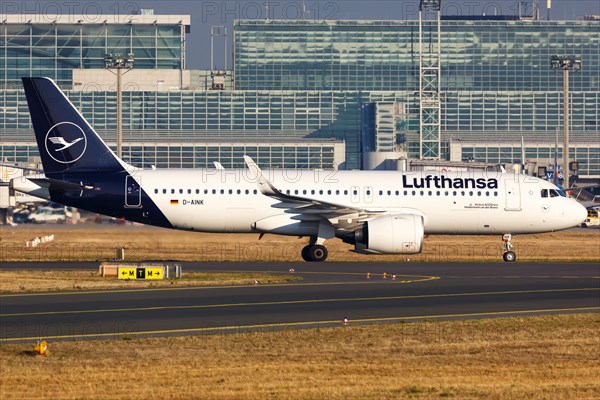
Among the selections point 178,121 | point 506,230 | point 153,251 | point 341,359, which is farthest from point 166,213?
point 178,121

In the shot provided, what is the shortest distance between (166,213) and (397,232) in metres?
10.1

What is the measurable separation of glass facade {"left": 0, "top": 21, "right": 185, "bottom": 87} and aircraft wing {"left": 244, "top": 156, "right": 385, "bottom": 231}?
427ft

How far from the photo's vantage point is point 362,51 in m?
179

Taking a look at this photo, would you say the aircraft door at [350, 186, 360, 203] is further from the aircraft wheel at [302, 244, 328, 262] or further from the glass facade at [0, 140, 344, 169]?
the glass facade at [0, 140, 344, 169]

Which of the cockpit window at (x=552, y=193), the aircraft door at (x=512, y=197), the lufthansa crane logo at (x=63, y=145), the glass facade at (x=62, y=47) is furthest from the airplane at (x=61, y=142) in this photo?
the glass facade at (x=62, y=47)

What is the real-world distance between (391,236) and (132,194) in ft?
36.8

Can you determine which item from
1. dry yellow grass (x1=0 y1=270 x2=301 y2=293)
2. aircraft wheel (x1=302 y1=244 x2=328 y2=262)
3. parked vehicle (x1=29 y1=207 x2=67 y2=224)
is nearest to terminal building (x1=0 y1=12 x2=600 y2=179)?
parked vehicle (x1=29 y1=207 x2=67 y2=224)

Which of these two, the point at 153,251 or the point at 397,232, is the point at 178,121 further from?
the point at 397,232

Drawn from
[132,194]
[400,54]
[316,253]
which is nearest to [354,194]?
[316,253]

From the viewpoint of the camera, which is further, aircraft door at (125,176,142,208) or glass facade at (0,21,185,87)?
glass facade at (0,21,185,87)

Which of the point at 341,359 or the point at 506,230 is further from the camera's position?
the point at 506,230

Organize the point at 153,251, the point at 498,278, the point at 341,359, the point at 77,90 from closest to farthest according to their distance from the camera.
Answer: the point at 341,359 → the point at 498,278 → the point at 153,251 → the point at 77,90

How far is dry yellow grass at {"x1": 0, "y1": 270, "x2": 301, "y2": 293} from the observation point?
37.2 m

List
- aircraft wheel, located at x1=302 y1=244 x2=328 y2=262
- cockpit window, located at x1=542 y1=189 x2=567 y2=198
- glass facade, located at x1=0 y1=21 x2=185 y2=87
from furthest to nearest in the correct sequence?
glass facade, located at x1=0 y1=21 x2=185 y2=87, cockpit window, located at x1=542 y1=189 x2=567 y2=198, aircraft wheel, located at x1=302 y1=244 x2=328 y2=262
